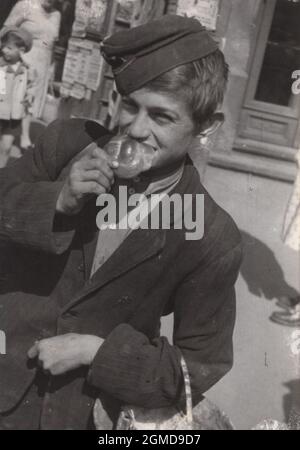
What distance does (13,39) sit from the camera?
11.8 feet

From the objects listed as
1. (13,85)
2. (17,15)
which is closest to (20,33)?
(17,15)

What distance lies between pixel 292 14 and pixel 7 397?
4236 mm

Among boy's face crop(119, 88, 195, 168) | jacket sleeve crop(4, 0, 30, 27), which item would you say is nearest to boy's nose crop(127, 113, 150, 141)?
boy's face crop(119, 88, 195, 168)

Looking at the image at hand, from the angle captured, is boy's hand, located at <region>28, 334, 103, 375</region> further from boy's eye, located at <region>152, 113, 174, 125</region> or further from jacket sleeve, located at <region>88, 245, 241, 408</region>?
boy's eye, located at <region>152, 113, 174, 125</region>

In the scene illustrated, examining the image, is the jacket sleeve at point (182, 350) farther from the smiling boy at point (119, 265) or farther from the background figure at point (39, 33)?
the background figure at point (39, 33)

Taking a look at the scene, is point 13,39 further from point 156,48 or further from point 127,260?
point 127,260

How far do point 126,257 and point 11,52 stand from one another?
298cm

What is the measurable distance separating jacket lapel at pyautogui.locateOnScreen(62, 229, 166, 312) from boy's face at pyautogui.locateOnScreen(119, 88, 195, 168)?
175 mm

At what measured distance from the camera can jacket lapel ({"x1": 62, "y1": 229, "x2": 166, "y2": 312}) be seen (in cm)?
126

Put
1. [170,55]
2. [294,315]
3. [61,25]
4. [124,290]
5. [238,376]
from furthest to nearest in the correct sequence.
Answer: [61,25], [294,315], [238,376], [124,290], [170,55]

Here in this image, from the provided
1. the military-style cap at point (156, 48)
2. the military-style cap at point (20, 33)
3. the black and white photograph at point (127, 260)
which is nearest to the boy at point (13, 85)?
the military-style cap at point (20, 33)

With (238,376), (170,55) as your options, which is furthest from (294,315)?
(170,55)

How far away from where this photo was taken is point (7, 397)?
1301 mm

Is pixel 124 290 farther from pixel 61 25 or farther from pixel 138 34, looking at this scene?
pixel 61 25
